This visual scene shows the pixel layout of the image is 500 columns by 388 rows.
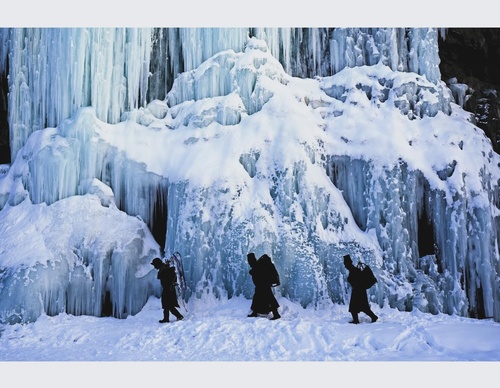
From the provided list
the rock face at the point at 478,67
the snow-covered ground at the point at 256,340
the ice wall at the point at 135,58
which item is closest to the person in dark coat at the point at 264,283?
the snow-covered ground at the point at 256,340

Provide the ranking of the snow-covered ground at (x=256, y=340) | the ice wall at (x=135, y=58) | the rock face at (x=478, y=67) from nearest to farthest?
1. the snow-covered ground at (x=256, y=340)
2. the ice wall at (x=135, y=58)
3. the rock face at (x=478, y=67)

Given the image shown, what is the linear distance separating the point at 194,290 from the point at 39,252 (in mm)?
2523

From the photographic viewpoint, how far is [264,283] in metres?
8.02

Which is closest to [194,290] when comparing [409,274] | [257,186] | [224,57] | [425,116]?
[257,186]

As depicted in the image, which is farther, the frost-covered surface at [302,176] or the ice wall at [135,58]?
the ice wall at [135,58]

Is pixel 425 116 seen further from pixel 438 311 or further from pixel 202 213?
pixel 202 213

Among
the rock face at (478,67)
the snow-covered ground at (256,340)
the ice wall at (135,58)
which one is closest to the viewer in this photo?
the snow-covered ground at (256,340)

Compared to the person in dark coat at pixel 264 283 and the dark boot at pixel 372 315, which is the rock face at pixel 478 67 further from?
the person in dark coat at pixel 264 283

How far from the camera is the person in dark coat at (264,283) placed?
7988mm

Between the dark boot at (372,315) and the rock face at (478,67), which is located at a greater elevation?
the rock face at (478,67)

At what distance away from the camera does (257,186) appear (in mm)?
9844

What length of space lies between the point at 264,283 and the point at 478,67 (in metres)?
7.37

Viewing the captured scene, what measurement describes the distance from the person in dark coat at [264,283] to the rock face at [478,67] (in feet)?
19.4

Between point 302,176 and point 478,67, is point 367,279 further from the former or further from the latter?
point 478,67
